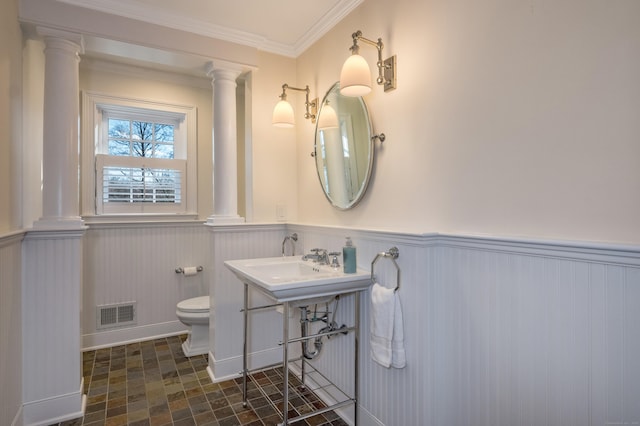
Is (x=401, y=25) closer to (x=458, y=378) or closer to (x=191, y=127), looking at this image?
(x=458, y=378)

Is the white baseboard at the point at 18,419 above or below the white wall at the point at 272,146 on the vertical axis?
below

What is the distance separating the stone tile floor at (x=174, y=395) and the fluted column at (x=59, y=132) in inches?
43.7

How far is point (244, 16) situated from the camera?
2.29m

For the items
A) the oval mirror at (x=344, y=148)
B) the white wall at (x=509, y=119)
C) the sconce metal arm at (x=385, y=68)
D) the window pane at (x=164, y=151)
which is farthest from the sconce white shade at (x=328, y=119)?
the window pane at (x=164, y=151)

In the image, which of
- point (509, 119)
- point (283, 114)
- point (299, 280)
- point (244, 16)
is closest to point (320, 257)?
point (299, 280)

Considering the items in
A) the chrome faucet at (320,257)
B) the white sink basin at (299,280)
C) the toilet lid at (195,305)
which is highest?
the chrome faucet at (320,257)

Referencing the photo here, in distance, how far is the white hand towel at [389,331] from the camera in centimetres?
155

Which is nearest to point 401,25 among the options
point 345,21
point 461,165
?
point 345,21

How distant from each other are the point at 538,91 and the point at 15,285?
253 centimetres

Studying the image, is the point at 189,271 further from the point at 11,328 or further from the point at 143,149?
the point at 11,328

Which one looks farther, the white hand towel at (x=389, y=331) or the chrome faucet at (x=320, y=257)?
the chrome faucet at (x=320, y=257)

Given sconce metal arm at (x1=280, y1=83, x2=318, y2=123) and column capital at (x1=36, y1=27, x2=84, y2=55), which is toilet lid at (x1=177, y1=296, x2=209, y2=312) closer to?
sconce metal arm at (x1=280, y1=83, x2=318, y2=123)

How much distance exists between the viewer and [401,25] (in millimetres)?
1727

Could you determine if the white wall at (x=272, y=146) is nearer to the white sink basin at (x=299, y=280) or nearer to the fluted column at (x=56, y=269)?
the white sink basin at (x=299, y=280)
